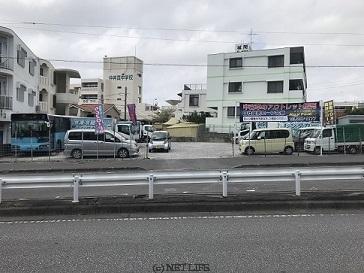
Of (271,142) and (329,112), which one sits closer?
(271,142)

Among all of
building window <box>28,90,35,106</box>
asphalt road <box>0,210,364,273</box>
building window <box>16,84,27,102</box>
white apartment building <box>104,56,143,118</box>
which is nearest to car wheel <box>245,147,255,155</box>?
building window <box>16,84,27,102</box>

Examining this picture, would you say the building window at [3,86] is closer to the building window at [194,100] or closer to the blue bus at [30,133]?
the blue bus at [30,133]

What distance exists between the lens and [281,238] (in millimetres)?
6918

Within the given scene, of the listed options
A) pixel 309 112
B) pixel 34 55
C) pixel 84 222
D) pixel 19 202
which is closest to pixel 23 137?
pixel 34 55

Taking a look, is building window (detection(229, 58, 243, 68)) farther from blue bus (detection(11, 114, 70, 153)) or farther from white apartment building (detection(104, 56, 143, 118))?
white apartment building (detection(104, 56, 143, 118))

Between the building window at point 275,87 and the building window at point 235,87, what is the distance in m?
3.53

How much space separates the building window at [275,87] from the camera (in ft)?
174

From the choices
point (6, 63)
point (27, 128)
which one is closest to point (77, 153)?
point (27, 128)

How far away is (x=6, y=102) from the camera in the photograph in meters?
33.8

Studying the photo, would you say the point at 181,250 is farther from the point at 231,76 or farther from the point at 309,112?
the point at 231,76

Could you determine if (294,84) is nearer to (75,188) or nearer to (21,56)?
(21,56)

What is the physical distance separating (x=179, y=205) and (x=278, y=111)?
931 inches

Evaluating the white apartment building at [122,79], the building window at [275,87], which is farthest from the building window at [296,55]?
the white apartment building at [122,79]

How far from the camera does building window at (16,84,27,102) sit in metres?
36.3
